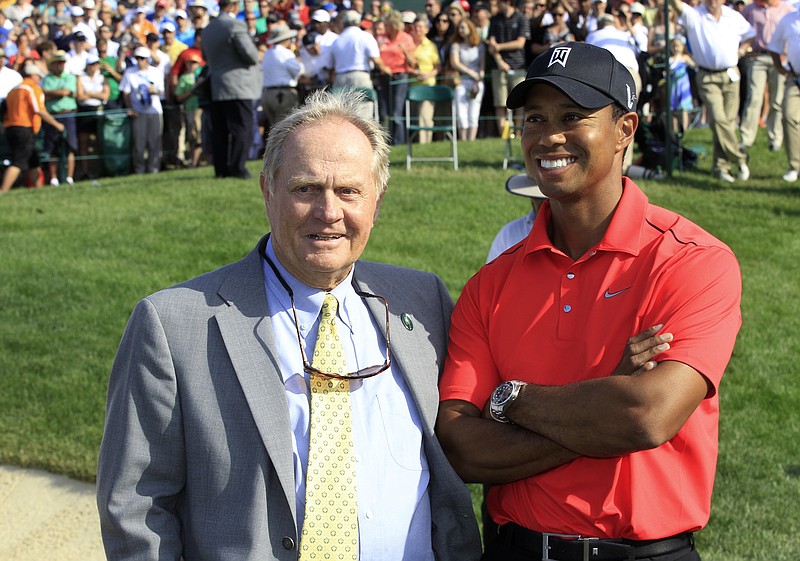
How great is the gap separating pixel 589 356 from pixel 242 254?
24.1ft

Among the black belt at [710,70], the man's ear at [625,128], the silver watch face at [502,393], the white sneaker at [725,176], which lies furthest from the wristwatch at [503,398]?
the black belt at [710,70]

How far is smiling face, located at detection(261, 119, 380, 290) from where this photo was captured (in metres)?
3.13

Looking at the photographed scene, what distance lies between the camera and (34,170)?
54.6 feet

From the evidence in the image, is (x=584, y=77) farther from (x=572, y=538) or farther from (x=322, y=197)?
(x=572, y=538)

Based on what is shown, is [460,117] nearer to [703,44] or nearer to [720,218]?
[703,44]

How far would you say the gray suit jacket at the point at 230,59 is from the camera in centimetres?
1367

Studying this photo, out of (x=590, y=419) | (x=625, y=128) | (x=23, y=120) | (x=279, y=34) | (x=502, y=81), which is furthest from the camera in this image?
(x=502, y=81)

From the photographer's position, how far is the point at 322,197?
3.13m

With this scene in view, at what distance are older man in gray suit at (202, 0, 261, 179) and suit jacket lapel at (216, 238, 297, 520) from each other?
1084cm

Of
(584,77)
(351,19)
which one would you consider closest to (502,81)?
(351,19)

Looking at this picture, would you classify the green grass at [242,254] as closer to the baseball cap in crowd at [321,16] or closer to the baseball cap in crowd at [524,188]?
the baseball cap in crowd at [524,188]

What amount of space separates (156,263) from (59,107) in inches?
322

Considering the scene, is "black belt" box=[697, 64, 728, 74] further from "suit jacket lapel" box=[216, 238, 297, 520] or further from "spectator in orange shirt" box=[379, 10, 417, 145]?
"suit jacket lapel" box=[216, 238, 297, 520]

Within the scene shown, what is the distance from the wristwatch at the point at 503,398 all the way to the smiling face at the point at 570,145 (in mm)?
617
